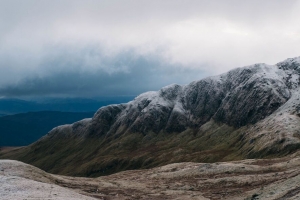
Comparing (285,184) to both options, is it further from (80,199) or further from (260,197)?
(80,199)

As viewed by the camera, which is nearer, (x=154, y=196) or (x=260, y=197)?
(x=260, y=197)

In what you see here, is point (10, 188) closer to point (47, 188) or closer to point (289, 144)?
point (47, 188)

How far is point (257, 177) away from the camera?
263 ft

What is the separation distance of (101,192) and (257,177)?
39.8 meters

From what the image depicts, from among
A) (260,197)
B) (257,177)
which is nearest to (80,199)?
(260,197)

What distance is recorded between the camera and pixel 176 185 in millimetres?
87125

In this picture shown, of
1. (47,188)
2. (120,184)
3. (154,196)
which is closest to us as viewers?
(47,188)

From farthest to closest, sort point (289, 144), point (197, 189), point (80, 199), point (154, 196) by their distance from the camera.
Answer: point (289, 144)
point (197, 189)
point (154, 196)
point (80, 199)

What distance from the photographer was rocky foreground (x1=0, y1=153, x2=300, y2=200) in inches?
2133

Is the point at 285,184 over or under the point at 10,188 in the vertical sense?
under

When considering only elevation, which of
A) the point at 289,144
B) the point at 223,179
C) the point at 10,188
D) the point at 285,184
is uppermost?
the point at 10,188

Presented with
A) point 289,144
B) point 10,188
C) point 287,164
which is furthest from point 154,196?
point 289,144

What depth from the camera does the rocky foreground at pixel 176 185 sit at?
54188 mm

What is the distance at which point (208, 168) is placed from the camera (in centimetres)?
10169
